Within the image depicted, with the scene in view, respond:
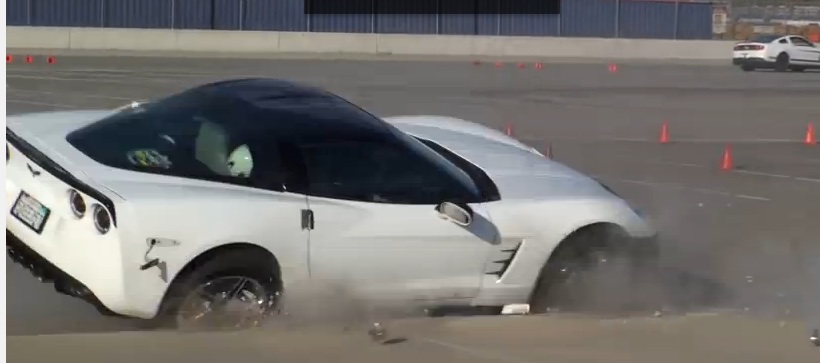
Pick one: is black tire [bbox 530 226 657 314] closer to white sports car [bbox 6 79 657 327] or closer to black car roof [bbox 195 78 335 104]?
white sports car [bbox 6 79 657 327]

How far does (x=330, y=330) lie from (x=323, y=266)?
0.32m

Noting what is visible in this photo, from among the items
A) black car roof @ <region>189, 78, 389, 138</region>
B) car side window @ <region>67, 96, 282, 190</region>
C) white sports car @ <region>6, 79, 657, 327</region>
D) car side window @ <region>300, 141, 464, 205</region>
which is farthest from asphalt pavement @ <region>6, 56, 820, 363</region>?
black car roof @ <region>189, 78, 389, 138</region>

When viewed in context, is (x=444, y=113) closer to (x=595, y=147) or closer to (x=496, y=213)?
(x=595, y=147)

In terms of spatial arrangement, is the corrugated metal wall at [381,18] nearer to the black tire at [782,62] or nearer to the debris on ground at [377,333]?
the black tire at [782,62]

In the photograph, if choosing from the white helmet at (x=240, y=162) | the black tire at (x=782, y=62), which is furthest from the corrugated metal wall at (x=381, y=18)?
the white helmet at (x=240, y=162)

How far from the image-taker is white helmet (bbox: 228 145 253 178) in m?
6.20

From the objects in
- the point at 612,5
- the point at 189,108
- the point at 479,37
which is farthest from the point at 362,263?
the point at 612,5

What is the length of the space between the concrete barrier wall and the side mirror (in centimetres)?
3675

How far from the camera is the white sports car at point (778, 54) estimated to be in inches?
1692

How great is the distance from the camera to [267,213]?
6027 millimetres

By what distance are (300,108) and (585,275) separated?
1763 millimetres

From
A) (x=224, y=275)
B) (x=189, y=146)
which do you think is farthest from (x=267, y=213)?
(x=189, y=146)

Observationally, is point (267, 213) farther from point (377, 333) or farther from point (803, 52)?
point (803, 52)

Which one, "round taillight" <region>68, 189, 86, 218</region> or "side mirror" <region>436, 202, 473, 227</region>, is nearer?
"round taillight" <region>68, 189, 86, 218</region>
